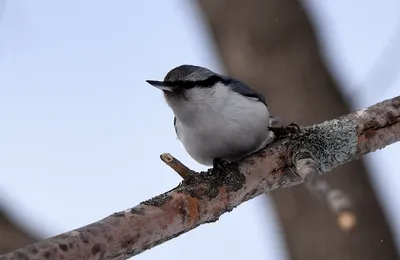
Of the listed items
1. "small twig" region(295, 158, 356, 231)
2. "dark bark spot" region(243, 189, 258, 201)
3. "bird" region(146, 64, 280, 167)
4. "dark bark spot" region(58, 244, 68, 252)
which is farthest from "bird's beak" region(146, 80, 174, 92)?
"dark bark spot" region(58, 244, 68, 252)

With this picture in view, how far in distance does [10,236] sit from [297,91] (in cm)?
118

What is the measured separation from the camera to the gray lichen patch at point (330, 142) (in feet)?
4.52

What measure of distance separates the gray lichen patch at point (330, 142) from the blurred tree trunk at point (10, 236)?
68 cm

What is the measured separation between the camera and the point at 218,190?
1.23 meters

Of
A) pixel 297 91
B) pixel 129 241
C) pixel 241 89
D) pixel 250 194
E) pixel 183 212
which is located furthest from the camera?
pixel 297 91

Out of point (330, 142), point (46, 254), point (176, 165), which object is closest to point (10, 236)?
point (176, 165)

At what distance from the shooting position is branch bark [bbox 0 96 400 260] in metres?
0.96

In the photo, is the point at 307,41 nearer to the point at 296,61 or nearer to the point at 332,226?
the point at 296,61

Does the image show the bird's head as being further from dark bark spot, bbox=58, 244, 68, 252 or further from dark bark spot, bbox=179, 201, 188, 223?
dark bark spot, bbox=58, 244, 68, 252

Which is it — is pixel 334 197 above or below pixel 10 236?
below

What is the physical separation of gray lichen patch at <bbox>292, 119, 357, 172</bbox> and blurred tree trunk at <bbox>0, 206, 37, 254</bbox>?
2.23 feet

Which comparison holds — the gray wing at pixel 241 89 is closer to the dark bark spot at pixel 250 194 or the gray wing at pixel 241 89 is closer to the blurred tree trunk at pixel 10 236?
the dark bark spot at pixel 250 194

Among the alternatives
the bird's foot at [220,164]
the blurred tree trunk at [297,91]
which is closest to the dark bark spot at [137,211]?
the bird's foot at [220,164]

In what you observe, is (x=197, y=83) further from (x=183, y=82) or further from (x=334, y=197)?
(x=334, y=197)
